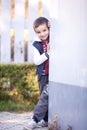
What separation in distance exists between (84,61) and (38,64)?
43.2 inches

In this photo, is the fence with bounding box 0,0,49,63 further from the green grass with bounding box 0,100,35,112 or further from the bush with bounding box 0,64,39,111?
the green grass with bounding box 0,100,35,112

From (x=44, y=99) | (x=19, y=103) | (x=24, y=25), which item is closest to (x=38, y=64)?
(x=44, y=99)

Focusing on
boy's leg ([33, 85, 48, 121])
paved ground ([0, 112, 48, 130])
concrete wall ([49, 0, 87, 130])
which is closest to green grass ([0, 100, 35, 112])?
paved ground ([0, 112, 48, 130])

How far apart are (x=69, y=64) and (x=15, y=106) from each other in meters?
3.36

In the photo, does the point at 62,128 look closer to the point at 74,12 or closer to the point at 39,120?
the point at 39,120

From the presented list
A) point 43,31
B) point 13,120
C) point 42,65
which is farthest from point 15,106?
point 43,31

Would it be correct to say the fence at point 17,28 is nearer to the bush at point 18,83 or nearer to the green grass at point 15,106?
the bush at point 18,83

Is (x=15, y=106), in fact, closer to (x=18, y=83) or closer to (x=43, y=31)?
(x=18, y=83)

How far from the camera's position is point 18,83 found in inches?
343

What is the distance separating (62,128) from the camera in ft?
16.4

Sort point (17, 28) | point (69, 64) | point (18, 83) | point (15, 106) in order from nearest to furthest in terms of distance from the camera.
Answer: point (69, 64)
point (15, 106)
point (18, 83)
point (17, 28)

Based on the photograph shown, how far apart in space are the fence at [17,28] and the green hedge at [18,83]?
8.21 feet

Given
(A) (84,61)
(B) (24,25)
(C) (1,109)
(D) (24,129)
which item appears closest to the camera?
(A) (84,61)

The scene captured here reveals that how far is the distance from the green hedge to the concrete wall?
3408 millimetres
